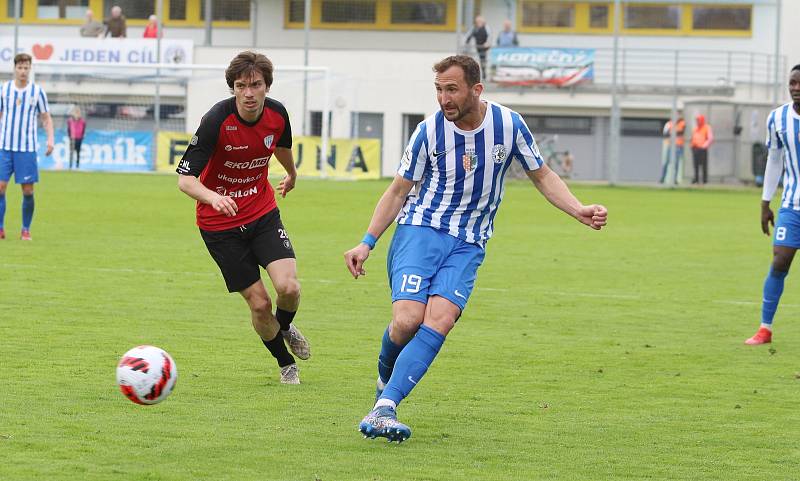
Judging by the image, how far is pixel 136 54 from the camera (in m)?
42.3

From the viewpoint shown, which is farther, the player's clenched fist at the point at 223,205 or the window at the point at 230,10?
the window at the point at 230,10

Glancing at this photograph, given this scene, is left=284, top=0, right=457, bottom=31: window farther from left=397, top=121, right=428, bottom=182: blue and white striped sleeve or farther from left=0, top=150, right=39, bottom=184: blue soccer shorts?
left=397, top=121, right=428, bottom=182: blue and white striped sleeve

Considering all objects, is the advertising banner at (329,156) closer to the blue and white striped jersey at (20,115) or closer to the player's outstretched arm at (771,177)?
the blue and white striped jersey at (20,115)

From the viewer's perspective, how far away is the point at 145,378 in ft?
22.1

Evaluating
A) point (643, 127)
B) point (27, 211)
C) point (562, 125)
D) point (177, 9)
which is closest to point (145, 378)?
point (27, 211)

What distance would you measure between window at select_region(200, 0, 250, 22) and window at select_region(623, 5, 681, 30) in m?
13.6

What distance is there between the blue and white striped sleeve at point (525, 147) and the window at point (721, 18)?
43.3 m

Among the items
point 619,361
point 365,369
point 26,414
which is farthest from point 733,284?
point 26,414

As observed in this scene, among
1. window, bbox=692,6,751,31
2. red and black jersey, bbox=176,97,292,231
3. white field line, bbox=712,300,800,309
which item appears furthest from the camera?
window, bbox=692,6,751,31

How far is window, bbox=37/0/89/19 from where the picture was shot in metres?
50.3

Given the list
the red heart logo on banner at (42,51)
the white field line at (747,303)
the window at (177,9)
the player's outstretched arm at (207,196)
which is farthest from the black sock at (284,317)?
the window at (177,9)

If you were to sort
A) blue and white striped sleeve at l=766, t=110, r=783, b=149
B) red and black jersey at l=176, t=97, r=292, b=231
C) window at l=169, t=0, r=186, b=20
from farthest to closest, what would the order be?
window at l=169, t=0, r=186, b=20, blue and white striped sleeve at l=766, t=110, r=783, b=149, red and black jersey at l=176, t=97, r=292, b=231

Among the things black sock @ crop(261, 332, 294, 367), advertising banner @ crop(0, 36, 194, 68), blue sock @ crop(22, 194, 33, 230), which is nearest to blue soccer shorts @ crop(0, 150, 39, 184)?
blue sock @ crop(22, 194, 33, 230)

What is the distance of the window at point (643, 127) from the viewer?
46500 millimetres
